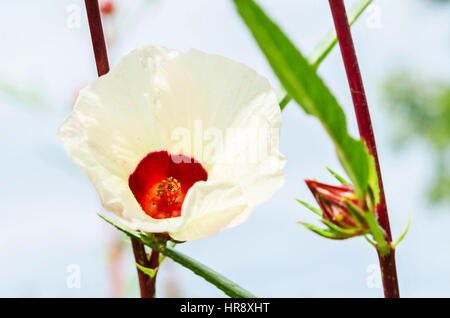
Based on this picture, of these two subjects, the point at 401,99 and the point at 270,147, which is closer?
the point at 270,147

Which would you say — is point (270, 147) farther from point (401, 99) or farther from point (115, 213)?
point (401, 99)

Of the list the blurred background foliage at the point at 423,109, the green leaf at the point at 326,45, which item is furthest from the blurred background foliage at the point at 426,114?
the green leaf at the point at 326,45

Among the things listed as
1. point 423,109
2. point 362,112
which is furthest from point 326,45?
point 423,109

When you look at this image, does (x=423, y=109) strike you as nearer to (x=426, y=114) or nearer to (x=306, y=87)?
(x=426, y=114)

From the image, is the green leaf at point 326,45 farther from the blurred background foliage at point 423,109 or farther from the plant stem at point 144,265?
the blurred background foliage at point 423,109

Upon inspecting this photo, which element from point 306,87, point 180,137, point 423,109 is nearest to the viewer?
point 306,87
